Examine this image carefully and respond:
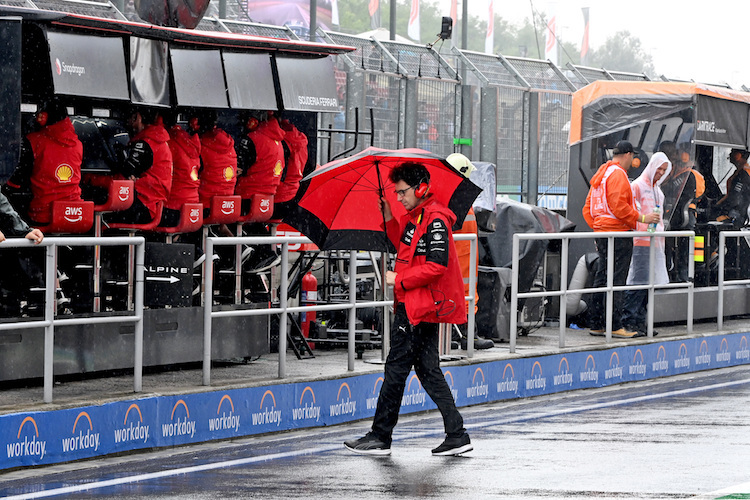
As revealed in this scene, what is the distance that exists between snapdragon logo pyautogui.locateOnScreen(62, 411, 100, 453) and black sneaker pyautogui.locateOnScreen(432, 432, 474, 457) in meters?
2.22

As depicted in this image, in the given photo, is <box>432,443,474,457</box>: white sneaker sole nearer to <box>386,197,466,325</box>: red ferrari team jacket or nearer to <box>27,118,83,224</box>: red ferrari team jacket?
<box>386,197,466,325</box>: red ferrari team jacket

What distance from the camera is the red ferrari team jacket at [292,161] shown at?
484 inches

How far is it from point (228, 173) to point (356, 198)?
231 centimetres

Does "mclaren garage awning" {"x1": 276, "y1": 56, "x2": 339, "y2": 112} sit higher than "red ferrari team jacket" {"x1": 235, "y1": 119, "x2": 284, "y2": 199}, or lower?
higher

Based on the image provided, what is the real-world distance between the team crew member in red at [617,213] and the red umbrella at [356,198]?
495 centimetres

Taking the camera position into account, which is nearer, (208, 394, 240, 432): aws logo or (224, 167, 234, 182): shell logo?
(208, 394, 240, 432): aws logo

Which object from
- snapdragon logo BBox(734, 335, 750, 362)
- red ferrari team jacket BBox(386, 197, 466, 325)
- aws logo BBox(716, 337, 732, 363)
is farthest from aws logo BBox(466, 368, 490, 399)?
snapdragon logo BBox(734, 335, 750, 362)

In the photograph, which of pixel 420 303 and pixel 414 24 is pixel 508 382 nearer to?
Result: pixel 420 303

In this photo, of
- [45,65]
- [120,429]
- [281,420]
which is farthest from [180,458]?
[45,65]

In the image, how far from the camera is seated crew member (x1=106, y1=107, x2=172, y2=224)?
10.6 m

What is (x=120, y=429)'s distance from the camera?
28.8ft

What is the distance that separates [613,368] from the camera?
530 inches

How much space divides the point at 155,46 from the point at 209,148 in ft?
3.77

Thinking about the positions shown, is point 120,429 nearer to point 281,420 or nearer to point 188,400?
point 188,400
